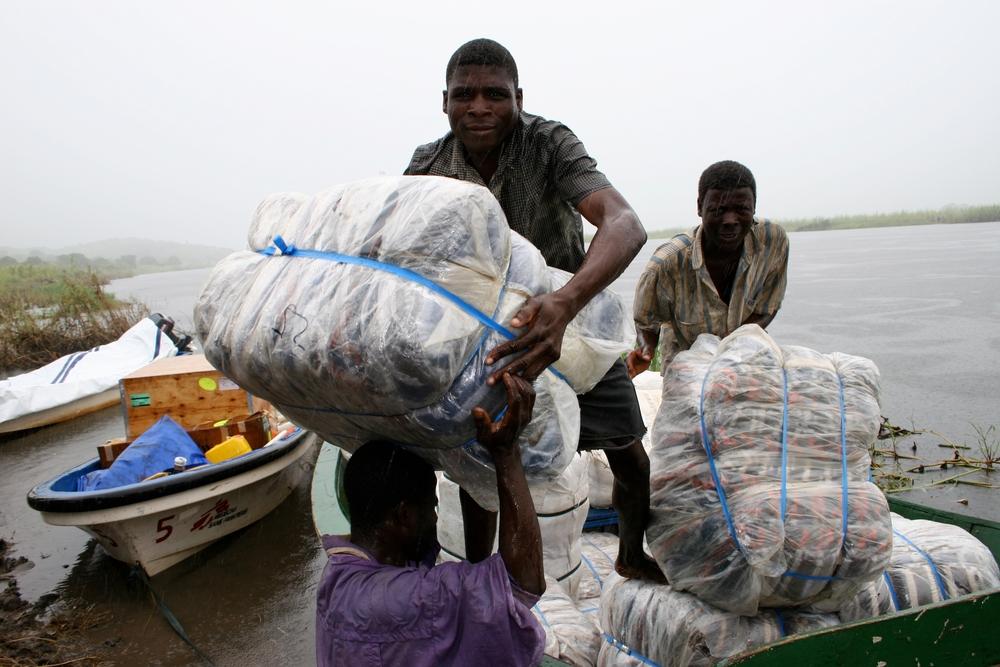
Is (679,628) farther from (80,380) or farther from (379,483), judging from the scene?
(80,380)

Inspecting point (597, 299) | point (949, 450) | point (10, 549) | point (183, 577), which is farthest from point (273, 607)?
point (949, 450)

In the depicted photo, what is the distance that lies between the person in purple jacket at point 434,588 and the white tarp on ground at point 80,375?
870 centimetres

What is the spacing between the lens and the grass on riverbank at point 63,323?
12.7 m

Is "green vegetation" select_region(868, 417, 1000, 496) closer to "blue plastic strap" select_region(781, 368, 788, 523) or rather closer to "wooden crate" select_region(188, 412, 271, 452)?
"blue plastic strap" select_region(781, 368, 788, 523)

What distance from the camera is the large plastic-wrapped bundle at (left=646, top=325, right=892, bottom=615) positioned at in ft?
6.14

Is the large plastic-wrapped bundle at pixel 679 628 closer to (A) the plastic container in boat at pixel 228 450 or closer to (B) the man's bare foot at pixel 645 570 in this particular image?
(B) the man's bare foot at pixel 645 570

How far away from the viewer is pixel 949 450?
6.15 meters

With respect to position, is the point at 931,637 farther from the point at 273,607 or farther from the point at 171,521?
the point at 171,521

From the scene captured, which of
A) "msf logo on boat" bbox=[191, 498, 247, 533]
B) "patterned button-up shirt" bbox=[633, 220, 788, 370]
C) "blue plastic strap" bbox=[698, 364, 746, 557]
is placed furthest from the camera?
"msf logo on boat" bbox=[191, 498, 247, 533]

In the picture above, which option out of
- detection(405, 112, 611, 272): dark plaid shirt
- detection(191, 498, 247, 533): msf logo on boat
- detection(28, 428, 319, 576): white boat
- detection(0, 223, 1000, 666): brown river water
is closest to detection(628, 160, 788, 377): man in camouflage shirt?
detection(405, 112, 611, 272): dark plaid shirt

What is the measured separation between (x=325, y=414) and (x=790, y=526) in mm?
1339

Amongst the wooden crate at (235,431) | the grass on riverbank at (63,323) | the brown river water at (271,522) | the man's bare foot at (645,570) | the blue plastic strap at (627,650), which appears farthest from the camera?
the grass on riverbank at (63,323)

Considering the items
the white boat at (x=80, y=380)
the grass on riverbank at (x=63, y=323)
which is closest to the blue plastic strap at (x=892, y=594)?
the white boat at (x=80, y=380)

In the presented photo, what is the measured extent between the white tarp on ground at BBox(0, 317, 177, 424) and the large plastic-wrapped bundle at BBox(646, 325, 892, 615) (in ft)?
28.2
